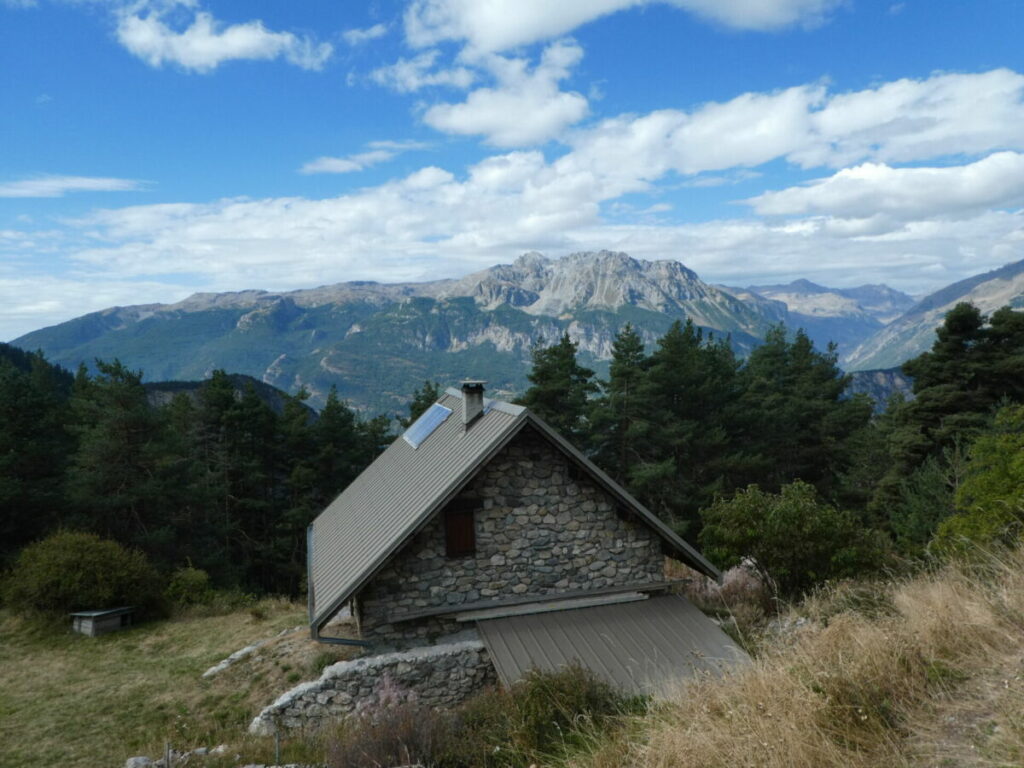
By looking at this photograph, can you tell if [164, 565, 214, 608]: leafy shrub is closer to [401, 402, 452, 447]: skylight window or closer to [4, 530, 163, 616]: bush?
[4, 530, 163, 616]: bush

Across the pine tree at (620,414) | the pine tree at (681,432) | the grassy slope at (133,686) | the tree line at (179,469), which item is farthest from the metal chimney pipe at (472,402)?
the tree line at (179,469)

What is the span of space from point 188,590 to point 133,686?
9.19 m

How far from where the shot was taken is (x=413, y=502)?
13867 millimetres

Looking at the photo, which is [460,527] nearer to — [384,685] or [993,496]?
[384,685]

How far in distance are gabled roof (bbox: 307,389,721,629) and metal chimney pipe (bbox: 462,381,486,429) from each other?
25 cm

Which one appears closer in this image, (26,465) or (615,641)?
(615,641)

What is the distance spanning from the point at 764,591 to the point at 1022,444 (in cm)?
766

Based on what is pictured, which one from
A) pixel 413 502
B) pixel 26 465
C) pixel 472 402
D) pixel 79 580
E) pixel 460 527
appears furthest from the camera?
pixel 26 465

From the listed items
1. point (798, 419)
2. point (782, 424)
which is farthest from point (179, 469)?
point (798, 419)

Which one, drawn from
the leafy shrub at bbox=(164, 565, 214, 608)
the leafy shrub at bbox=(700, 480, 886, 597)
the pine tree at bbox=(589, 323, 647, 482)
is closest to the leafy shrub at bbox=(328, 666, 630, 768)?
the leafy shrub at bbox=(700, 480, 886, 597)

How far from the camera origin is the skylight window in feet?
60.7

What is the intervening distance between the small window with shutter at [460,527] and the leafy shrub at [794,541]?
7.10 m

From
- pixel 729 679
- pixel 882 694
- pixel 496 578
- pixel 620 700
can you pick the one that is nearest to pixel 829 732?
pixel 882 694

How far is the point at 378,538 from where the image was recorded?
534 inches
